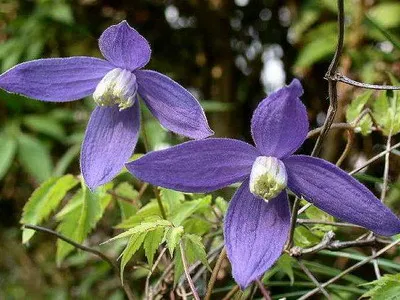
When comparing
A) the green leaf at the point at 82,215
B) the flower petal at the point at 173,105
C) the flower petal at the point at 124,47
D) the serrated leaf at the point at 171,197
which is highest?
the flower petal at the point at 124,47

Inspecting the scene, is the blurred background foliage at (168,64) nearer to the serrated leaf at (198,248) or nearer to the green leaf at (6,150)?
the green leaf at (6,150)

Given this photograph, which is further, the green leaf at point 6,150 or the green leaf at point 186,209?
the green leaf at point 6,150

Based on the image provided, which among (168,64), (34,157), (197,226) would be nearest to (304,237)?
(197,226)

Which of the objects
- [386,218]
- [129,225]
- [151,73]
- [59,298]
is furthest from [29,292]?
[386,218]

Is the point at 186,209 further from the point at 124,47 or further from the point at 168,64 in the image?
the point at 168,64

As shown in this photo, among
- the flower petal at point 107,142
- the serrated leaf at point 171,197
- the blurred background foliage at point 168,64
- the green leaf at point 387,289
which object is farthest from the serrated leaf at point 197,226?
the blurred background foliage at point 168,64

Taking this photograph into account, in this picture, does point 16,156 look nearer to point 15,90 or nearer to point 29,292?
point 29,292

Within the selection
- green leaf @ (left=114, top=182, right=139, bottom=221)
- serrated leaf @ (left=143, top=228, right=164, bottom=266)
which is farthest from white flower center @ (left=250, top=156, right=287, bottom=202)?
green leaf @ (left=114, top=182, right=139, bottom=221)
